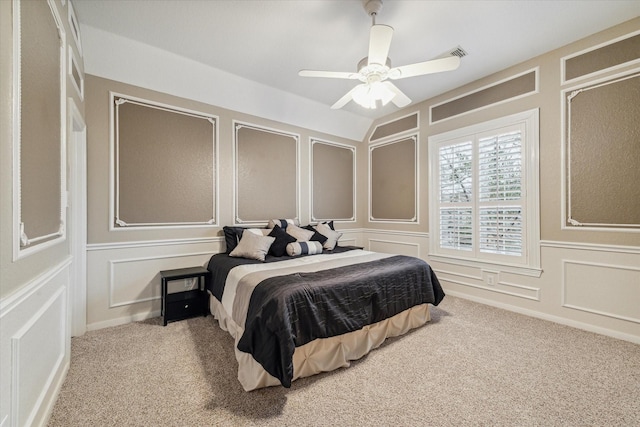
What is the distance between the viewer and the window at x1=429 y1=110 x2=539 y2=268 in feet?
10.2

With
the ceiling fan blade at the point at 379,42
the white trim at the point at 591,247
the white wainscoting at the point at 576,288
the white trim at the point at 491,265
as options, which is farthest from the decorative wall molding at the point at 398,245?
the ceiling fan blade at the point at 379,42

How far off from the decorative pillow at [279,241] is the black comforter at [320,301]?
0.55 meters

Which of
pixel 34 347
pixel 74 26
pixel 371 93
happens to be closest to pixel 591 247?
pixel 371 93

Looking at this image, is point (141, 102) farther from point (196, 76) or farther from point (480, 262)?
point (480, 262)

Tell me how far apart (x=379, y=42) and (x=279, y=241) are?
2.36 m

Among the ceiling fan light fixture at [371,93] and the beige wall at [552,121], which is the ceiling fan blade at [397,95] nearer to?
the ceiling fan light fixture at [371,93]

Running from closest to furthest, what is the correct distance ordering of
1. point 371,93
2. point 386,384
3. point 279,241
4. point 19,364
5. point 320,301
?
point 19,364
point 386,384
point 320,301
point 371,93
point 279,241

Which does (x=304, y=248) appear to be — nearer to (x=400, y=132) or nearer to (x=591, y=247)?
(x=400, y=132)

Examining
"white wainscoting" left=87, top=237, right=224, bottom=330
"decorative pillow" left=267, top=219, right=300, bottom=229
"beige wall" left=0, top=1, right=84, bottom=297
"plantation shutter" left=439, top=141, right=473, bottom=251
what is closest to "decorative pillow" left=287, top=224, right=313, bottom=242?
"decorative pillow" left=267, top=219, right=300, bottom=229

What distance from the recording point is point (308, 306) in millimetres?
1969

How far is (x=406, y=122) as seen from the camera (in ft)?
14.5

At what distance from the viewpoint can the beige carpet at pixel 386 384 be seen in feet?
5.22

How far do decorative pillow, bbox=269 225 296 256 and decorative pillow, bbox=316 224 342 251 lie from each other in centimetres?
54

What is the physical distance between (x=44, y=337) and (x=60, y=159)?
114cm
